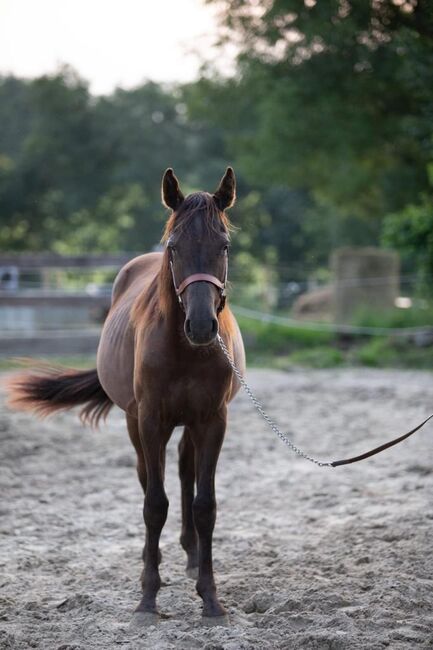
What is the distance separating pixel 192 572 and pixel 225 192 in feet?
6.79

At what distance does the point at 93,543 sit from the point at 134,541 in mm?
246

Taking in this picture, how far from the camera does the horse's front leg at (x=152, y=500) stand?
12.1ft

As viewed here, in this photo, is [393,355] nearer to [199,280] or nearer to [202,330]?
[199,280]

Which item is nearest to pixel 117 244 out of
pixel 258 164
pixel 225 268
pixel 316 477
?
pixel 258 164

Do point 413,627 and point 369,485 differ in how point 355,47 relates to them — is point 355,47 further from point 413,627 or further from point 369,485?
point 413,627

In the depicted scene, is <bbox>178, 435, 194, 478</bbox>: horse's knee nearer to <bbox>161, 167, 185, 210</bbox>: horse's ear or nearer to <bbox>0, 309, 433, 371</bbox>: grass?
<bbox>161, 167, 185, 210</bbox>: horse's ear

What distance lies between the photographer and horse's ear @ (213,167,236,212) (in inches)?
142

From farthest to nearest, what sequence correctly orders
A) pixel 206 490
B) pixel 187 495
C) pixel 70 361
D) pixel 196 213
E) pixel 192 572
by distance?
pixel 70 361 < pixel 187 495 < pixel 192 572 < pixel 206 490 < pixel 196 213

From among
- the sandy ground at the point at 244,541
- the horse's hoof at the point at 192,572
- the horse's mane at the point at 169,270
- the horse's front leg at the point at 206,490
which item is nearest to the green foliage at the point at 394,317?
the sandy ground at the point at 244,541

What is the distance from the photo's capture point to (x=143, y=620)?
349 cm

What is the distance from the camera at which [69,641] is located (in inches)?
128

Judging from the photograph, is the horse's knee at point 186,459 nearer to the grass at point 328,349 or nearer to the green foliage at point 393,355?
the grass at point 328,349

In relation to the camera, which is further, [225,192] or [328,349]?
[328,349]

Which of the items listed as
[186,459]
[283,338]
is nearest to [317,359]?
[283,338]
